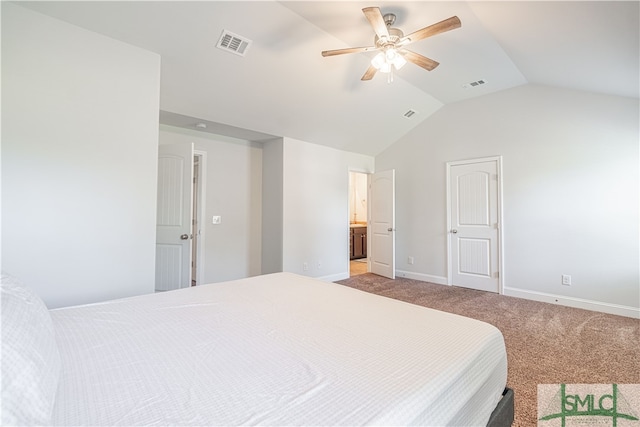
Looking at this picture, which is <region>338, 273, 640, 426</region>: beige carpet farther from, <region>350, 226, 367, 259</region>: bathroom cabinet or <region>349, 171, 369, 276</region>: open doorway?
<region>350, 226, 367, 259</region>: bathroom cabinet

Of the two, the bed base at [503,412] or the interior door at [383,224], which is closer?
the bed base at [503,412]

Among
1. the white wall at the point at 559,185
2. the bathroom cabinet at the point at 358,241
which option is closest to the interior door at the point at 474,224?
the white wall at the point at 559,185

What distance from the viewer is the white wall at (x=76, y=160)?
192 centimetres

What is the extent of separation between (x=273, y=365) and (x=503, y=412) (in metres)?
1.04

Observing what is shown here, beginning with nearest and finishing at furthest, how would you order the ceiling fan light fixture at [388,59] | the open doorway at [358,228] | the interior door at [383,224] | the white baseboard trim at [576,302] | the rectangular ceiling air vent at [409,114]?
1. the ceiling fan light fixture at [388,59]
2. the white baseboard trim at [576,302]
3. the rectangular ceiling air vent at [409,114]
4. the interior door at [383,224]
5. the open doorway at [358,228]

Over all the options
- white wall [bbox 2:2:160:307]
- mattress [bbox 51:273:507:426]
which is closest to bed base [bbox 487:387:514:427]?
mattress [bbox 51:273:507:426]

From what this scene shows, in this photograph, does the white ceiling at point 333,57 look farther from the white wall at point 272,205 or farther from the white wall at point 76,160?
the white wall at point 272,205

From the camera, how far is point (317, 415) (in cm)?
73

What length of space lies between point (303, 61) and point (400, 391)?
3.10 meters

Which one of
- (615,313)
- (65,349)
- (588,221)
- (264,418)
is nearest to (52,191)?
(65,349)

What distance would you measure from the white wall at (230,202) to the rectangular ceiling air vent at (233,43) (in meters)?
1.62

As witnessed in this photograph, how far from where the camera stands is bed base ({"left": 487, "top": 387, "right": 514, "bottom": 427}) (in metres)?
1.14
